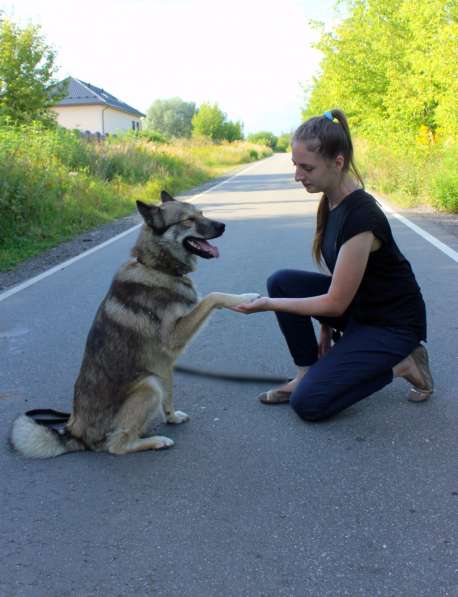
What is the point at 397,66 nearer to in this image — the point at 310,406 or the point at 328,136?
the point at 328,136

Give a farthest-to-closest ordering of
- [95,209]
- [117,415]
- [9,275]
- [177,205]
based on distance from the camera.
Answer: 1. [95,209]
2. [9,275]
3. [177,205]
4. [117,415]

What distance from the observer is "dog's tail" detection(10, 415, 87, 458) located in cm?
340

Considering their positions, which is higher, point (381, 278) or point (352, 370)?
point (381, 278)

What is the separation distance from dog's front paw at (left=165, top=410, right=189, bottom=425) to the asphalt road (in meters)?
0.06

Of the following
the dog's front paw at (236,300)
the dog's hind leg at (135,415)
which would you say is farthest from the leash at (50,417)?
the dog's front paw at (236,300)

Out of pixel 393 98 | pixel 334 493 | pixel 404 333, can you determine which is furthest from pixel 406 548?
pixel 393 98

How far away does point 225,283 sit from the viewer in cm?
761

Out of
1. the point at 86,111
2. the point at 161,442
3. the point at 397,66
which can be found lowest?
the point at 161,442

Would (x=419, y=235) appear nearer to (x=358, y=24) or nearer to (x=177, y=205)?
(x=177, y=205)

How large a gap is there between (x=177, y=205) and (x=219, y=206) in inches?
484

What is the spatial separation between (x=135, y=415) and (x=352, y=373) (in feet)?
4.60

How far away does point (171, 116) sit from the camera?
9212cm

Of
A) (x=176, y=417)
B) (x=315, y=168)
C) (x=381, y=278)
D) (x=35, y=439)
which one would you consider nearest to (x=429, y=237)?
(x=381, y=278)

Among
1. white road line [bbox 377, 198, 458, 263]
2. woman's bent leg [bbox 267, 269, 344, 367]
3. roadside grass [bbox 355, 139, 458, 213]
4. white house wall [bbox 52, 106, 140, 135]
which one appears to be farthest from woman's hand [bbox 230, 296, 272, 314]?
white house wall [bbox 52, 106, 140, 135]
